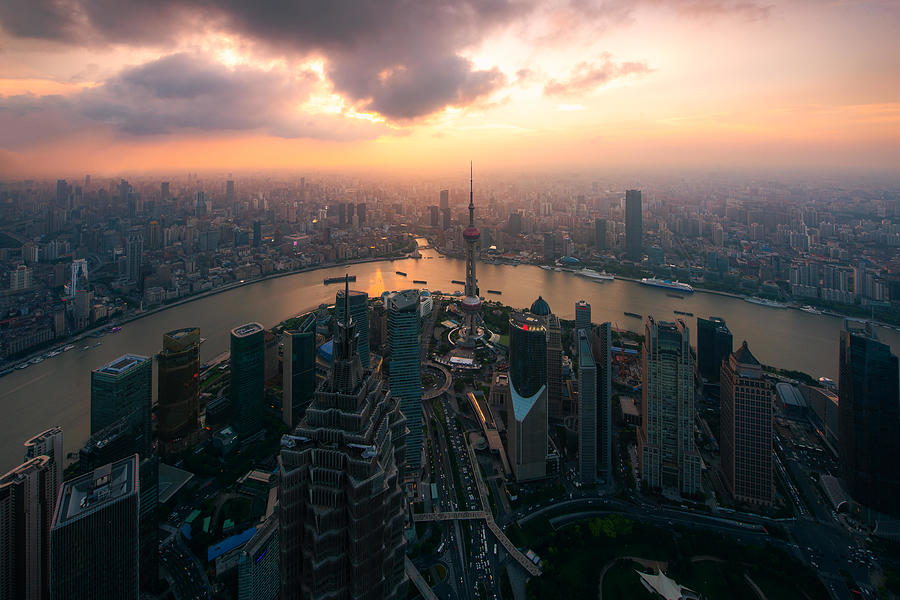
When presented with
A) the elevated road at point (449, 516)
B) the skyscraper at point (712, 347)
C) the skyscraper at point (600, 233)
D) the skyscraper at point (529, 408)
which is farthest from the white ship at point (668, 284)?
the elevated road at point (449, 516)

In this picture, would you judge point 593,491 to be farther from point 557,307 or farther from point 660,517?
point 557,307

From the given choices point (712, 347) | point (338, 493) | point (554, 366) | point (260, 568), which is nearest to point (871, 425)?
point (712, 347)

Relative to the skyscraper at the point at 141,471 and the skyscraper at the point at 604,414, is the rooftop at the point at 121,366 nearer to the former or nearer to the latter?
the skyscraper at the point at 141,471

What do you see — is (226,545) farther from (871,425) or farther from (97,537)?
(871,425)

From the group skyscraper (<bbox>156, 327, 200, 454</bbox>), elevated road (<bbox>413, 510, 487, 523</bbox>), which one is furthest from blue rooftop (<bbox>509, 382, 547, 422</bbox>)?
skyscraper (<bbox>156, 327, 200, 454</bbox>)

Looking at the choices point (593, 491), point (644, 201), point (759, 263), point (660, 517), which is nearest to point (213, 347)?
point (593, 491)

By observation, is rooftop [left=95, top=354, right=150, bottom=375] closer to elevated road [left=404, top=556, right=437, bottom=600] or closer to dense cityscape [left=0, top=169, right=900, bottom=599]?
dense cityscape [left=0, top=169, right=900, bottom=599]
